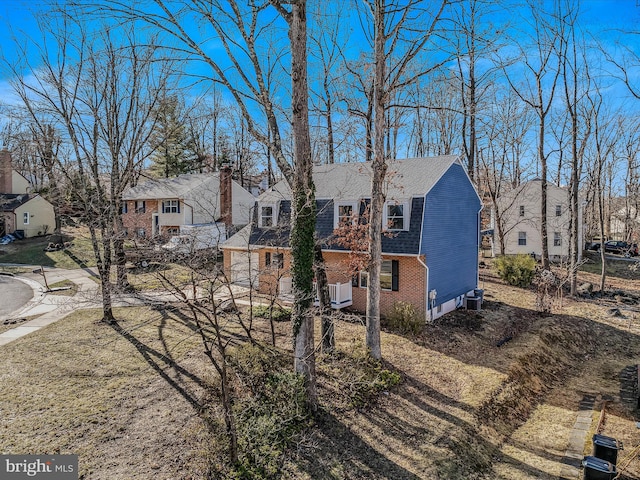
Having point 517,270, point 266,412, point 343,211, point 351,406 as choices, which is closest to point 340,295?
point 343,211

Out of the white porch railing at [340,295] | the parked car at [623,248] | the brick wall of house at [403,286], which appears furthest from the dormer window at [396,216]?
the parked car at [623,248]

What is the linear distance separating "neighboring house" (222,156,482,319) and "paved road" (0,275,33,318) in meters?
9.58

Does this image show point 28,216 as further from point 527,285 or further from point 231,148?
point 527,285

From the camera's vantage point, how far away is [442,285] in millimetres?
15289

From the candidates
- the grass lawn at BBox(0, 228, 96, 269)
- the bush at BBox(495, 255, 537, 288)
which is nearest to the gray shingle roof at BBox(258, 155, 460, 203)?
the bush at BBox(495, 255, 537, 288)

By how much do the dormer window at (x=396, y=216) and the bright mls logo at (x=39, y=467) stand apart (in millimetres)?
11418

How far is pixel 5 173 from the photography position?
120 ft

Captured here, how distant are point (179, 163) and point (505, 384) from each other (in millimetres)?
36522

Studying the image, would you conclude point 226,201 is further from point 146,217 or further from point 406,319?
point 406,319

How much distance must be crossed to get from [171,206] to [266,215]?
50.4 feet

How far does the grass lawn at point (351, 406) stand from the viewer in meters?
6.51

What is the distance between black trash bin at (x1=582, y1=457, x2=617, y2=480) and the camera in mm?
6148

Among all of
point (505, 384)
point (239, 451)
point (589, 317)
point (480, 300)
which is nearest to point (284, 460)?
point (239, 451)

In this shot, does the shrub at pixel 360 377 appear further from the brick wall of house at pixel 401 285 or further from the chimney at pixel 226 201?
the chimney at pixel 226 201
